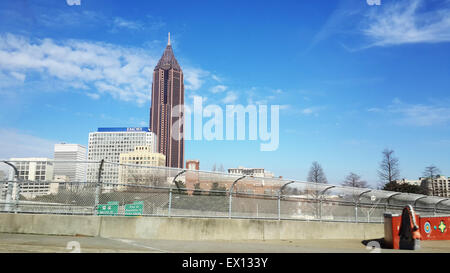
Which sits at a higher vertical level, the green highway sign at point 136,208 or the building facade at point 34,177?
the building facade at point 34,177

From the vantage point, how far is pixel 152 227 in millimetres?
11781

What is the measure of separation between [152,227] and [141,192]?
1214 mm

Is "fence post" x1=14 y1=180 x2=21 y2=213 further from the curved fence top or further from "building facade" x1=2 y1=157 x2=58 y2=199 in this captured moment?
the curved fence top

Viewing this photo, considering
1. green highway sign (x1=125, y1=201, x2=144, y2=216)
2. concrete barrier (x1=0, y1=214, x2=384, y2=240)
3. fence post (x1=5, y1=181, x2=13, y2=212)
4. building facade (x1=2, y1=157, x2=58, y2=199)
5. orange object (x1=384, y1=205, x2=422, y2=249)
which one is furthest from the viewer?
orange object (x1=384, y1=205, x2=422, y2=249)

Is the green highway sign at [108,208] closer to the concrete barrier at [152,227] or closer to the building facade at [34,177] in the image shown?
the concrete barrier at [152,227]

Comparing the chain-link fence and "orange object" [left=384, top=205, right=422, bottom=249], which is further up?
the chain-link fence

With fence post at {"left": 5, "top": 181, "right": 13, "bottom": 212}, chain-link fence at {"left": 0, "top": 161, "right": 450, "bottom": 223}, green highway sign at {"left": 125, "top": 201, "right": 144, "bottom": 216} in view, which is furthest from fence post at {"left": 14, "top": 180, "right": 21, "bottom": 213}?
green highway sign at {"left": 125, "top": 201, "right": 144, "bottom": 216}

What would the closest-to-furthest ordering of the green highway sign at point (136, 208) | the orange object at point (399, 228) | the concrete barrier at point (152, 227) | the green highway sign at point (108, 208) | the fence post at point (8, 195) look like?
the concrete barrier at point (152, 227), the green highway sign at point (108, 208), the fence post at point (8, 195), the green highway sign at point (136, 208), the orange object at point (399, 228)

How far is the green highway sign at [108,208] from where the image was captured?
1148 cm

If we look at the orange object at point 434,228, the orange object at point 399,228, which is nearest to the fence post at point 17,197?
the orange object at point 399,228

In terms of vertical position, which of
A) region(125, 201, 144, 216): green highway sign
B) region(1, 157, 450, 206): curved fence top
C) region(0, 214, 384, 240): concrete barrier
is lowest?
region(0, 214, 384, 240): concrete barrier

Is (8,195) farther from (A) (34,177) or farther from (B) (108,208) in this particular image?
(B) (108,208)

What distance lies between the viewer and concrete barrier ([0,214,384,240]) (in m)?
11.2
